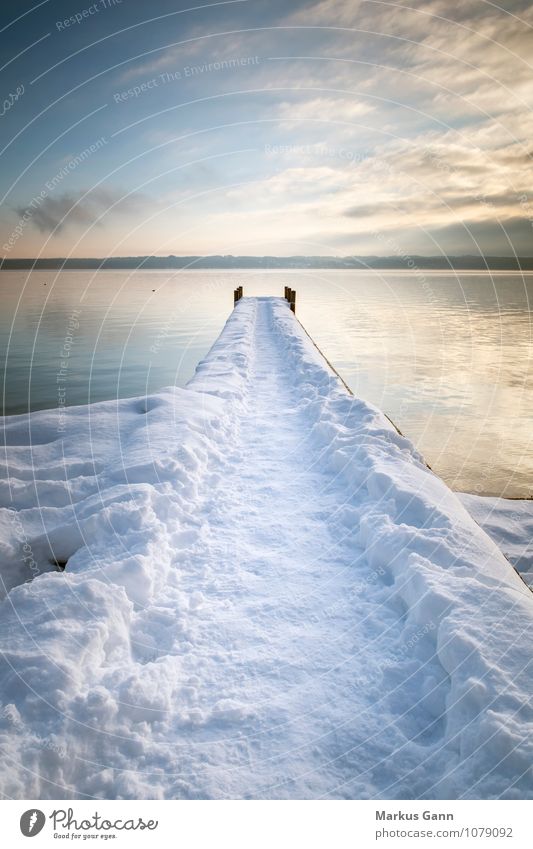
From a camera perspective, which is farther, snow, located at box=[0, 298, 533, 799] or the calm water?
the calm water

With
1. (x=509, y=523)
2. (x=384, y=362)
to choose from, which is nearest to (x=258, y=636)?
(x=509, y=523)

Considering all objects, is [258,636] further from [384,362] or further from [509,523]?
[384,362]

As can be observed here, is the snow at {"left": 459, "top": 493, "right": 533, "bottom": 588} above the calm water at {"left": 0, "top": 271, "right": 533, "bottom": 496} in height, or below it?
below

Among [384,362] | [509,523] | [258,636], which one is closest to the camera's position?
[258,636]

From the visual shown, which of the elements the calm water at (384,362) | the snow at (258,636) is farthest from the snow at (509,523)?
the snow at (258,636)

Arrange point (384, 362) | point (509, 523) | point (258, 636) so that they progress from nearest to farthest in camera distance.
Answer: point (258, 636)
point (509, 523)
point (384, 362)

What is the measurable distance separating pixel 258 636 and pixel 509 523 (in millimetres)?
6782

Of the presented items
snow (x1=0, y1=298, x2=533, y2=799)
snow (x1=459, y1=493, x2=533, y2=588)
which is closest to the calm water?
snow (x1=459, y1=493, x2=533, y2=588)

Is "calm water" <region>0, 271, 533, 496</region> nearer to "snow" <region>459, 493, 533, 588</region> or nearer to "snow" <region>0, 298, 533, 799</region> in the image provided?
"snow" <region>459, 493, 533, 588</region>

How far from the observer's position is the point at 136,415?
7617mm

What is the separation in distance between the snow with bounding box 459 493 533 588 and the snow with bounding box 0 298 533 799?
3053mm

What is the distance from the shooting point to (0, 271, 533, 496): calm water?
1235cm

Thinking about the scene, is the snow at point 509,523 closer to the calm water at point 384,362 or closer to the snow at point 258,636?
the calm water at point 384,362

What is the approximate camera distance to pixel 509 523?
27.1 ft
